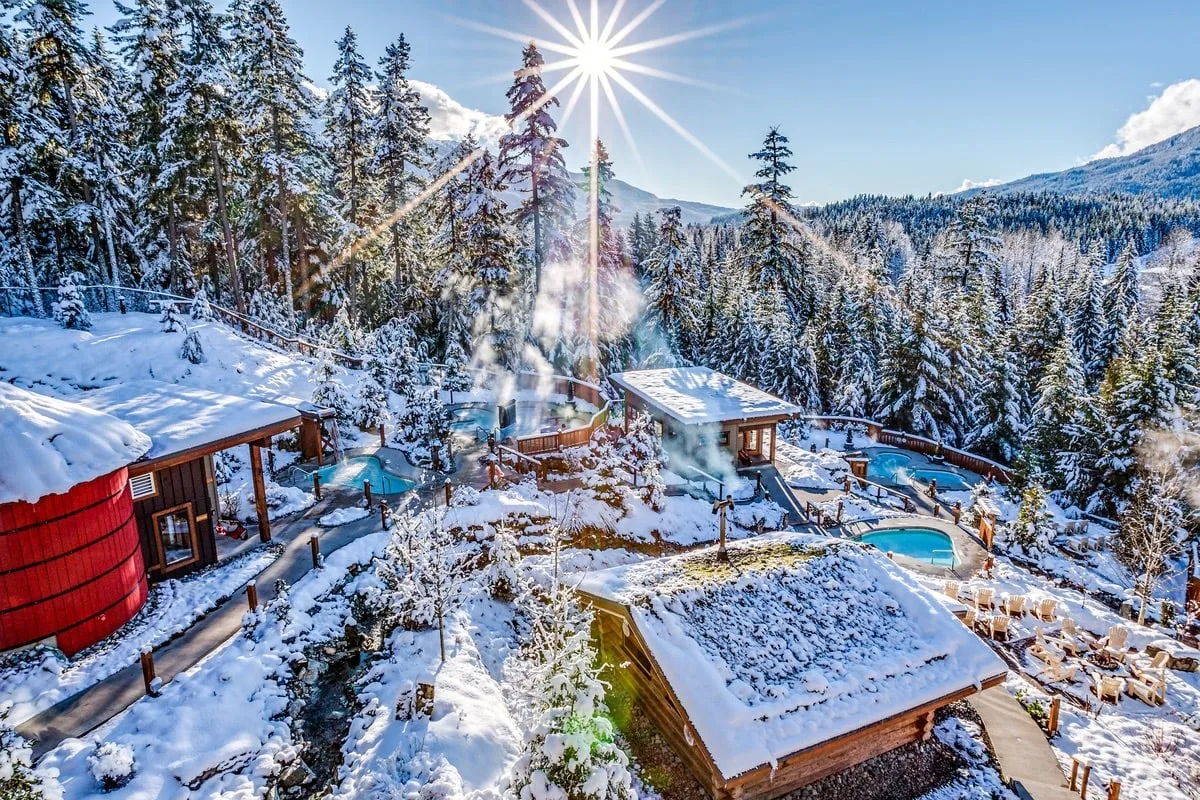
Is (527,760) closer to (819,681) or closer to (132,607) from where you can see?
(819,681)

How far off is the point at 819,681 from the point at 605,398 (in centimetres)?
1759

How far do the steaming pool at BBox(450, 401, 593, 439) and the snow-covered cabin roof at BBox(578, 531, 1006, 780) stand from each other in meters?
12.9

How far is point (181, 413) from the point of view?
13.7m

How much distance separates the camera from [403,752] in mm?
9453

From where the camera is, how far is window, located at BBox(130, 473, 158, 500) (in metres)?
12.3

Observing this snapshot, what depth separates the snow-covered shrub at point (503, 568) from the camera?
1395 centimetres

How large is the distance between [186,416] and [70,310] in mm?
13352

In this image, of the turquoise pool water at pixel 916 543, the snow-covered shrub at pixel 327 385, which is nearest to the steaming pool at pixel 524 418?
the snow-covered shrub at pixel 327 385

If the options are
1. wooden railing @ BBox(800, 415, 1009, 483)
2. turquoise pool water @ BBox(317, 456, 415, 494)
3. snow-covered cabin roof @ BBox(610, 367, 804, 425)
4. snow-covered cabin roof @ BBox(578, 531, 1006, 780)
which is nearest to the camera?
snow-covered cabin roof @ BBox(578, 531, 1006, 780)

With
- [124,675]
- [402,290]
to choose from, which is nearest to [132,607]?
[124,675]

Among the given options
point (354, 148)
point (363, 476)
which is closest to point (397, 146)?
point (354, 148)

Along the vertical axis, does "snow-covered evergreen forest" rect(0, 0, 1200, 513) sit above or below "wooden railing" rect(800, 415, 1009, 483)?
above

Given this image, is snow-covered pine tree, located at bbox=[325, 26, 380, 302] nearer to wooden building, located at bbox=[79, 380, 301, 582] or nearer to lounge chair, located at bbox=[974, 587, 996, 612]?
wooden building, located at bbox=[79, 380, 301, 582]

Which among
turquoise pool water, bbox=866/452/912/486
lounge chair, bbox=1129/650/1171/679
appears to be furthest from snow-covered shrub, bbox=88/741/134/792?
turquoise pool water, bbox=866/452/912/486
